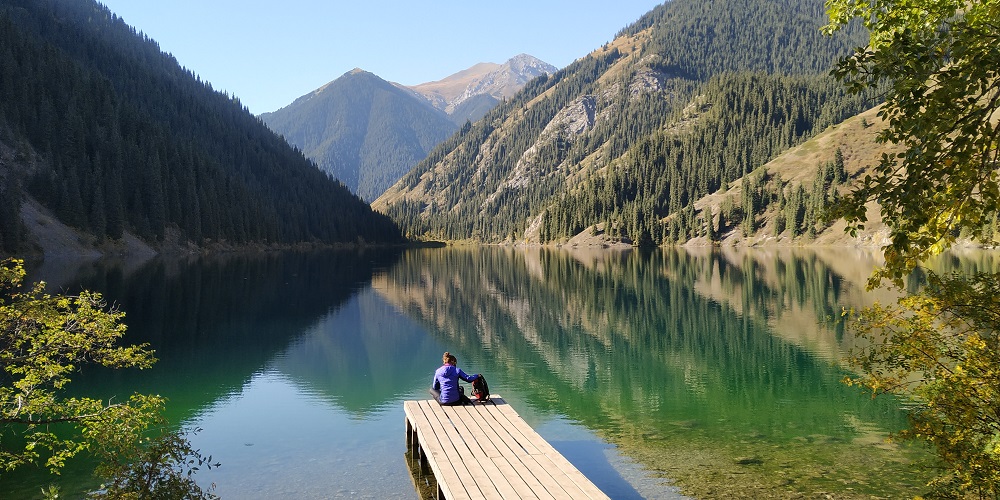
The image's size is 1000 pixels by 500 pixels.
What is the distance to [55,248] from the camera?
361 ft

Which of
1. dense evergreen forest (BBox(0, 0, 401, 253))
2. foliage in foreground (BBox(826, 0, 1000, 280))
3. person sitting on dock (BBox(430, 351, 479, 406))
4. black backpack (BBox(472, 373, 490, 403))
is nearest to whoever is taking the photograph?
foliage in foreground (BBox(826, 0, 1000, 280))

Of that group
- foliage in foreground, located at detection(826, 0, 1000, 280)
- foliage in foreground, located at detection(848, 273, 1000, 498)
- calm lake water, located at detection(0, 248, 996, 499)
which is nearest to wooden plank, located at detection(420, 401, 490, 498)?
calm lake water, located at detection(0, 248, 996, 499)

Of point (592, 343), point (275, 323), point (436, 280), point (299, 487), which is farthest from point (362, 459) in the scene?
point (436, 280)

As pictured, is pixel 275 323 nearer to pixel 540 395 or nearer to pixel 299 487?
pixel 540 395

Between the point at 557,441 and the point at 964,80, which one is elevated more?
the point at 964,80

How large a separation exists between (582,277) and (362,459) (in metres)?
73.1

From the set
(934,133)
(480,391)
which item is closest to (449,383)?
(480,391)

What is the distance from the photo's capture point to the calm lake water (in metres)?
18.2

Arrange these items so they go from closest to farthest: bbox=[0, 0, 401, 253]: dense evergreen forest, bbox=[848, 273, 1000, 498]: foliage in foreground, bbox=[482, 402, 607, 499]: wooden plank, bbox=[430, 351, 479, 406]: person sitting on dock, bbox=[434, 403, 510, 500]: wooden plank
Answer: bbox=[848, 273, 1000, 498]: foliage in foreground
bbox=[482, 402, 607, 499]: wooden plank
bbox=[434, 403, 510, 500]: wooden plank
bbox=[430, 351, 479, 406]: person sitting on dock
bbox=[0, 0, 401, 253]: dense evergreen forest

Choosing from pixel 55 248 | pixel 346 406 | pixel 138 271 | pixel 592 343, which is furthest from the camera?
pixel 55 248

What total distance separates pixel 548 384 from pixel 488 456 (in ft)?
52.5

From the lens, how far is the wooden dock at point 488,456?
12992mm

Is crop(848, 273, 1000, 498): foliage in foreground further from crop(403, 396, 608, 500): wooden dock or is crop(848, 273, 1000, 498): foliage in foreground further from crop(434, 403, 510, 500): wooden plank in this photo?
crop(434, 403, 510, 500): wooden plank

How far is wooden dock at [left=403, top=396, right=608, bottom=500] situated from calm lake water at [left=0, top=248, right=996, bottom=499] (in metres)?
1.70
